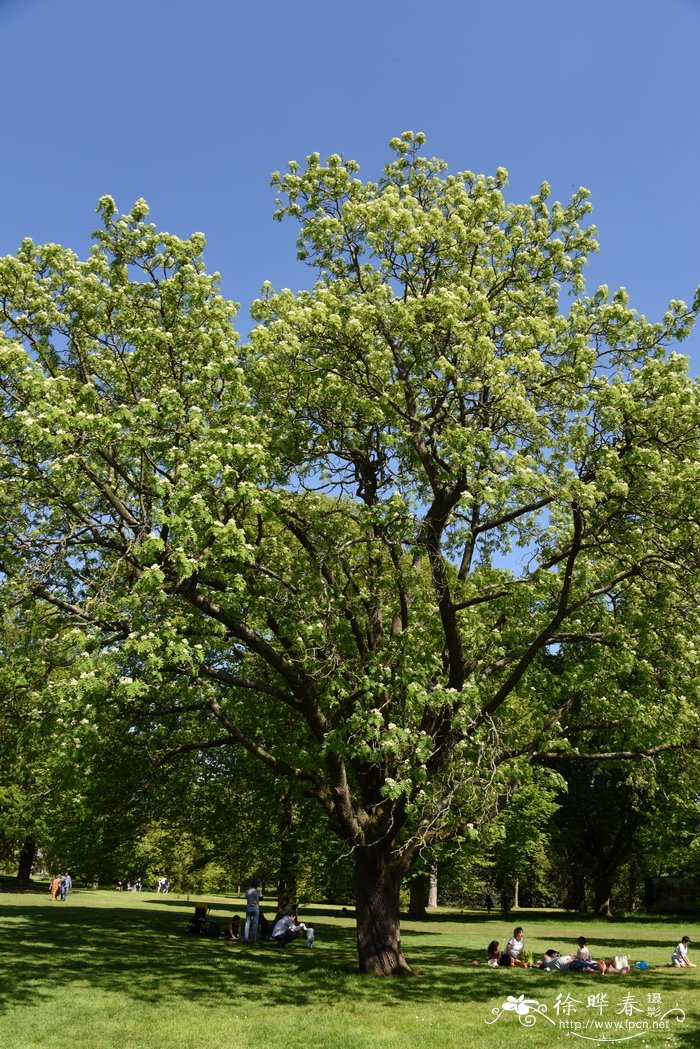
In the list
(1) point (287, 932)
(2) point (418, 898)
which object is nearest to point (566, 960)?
(1) point (287, 932)

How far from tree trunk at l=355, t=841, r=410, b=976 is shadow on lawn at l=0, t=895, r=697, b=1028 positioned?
0.63 m

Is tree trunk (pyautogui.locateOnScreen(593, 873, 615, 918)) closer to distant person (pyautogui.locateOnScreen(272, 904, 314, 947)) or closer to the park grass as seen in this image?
the park grass

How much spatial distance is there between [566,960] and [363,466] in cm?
1487

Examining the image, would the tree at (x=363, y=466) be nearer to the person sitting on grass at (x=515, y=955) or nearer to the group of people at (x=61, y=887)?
the person sitting on grass at (x=515, y=955)

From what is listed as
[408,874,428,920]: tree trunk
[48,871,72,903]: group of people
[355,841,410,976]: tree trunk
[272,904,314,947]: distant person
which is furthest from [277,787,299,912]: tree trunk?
[408,874,428,920]: tree trunk

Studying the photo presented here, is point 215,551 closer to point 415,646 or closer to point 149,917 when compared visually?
point 415,646

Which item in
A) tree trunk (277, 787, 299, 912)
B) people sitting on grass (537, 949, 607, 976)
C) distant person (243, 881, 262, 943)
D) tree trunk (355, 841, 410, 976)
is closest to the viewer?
tree trunk (355, 841, 410, 976)

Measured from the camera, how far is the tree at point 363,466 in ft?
45.8

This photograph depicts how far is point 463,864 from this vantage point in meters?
41.6

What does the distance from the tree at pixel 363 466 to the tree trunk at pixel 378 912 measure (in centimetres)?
8

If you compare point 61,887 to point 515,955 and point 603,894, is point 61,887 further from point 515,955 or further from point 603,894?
point 603,894

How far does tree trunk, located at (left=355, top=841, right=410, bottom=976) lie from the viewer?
59.4 feet

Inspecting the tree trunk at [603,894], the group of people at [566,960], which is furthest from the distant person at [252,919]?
the tree trunk at [603,894]

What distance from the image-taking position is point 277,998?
15.6 m
